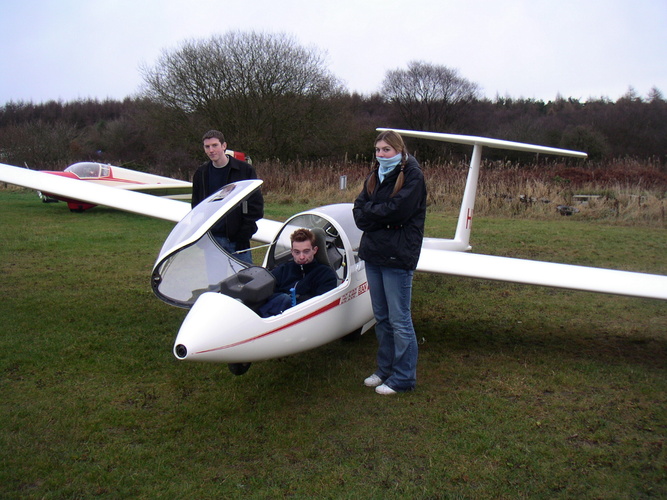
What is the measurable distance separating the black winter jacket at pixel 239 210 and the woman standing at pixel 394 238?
4.16 feet

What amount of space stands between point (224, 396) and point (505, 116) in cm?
3565

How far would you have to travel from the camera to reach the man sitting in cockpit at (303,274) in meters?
4.32

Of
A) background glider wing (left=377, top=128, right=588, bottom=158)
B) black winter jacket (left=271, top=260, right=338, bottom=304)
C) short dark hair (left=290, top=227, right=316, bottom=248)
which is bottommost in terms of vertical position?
black winter jacket (left=271, top=260, right=338, bottom=304)

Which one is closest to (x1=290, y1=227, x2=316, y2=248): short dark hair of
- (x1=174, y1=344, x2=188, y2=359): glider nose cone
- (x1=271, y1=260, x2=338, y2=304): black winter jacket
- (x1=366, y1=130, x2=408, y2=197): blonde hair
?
(x1=271, y1=260, x2=338, y2=304): black winter jacket

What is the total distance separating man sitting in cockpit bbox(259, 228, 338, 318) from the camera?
14.2 ft

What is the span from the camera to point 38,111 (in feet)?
161

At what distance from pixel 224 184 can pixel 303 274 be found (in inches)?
49.3

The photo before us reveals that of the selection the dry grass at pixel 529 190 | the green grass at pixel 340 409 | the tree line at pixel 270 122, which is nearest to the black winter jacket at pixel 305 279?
the green grass at pixel 340 409

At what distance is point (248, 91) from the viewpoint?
25.5 metres

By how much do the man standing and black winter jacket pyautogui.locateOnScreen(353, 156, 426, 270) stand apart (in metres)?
1.29

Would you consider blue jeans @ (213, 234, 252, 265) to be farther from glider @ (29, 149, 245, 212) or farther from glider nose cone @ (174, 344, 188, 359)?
glider @ (29, 149, 245, 212)

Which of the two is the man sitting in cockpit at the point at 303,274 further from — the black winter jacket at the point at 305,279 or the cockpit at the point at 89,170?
the cockpit at the point at 89,170

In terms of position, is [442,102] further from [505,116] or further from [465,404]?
[465,404]

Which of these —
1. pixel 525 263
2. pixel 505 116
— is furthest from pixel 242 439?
pixel 505 116
